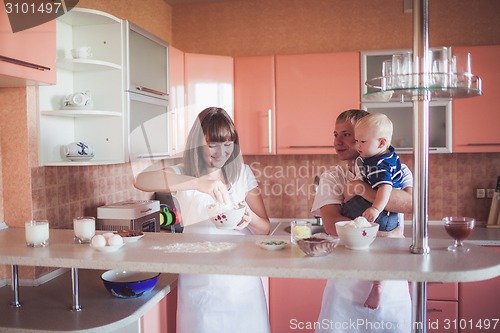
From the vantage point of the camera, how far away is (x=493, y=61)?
3.11 meters

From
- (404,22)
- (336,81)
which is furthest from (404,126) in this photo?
(404,22)

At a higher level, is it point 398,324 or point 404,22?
point 404,22

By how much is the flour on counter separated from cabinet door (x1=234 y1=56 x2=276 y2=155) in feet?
5.91

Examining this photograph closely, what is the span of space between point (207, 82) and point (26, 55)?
160 centimetres

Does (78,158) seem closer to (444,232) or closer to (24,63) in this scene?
(24,63)

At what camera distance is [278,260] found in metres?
1.38

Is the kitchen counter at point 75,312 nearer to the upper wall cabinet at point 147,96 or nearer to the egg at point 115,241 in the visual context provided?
the egg at point 115,241

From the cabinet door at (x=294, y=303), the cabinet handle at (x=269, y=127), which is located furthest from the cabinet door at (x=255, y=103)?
the cabinet door at (x=294, y=303)

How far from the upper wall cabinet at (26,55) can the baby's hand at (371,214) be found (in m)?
1.43

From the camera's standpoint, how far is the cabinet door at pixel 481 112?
3.11m

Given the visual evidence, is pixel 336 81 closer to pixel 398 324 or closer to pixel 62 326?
pixel 398 324

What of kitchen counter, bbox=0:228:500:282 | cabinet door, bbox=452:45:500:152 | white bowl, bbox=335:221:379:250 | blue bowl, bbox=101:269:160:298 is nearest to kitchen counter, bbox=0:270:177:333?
blue bowl, bbox=101:269:160:298

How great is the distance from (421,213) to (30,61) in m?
1.61

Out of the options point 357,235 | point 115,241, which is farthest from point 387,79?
point 115,241
